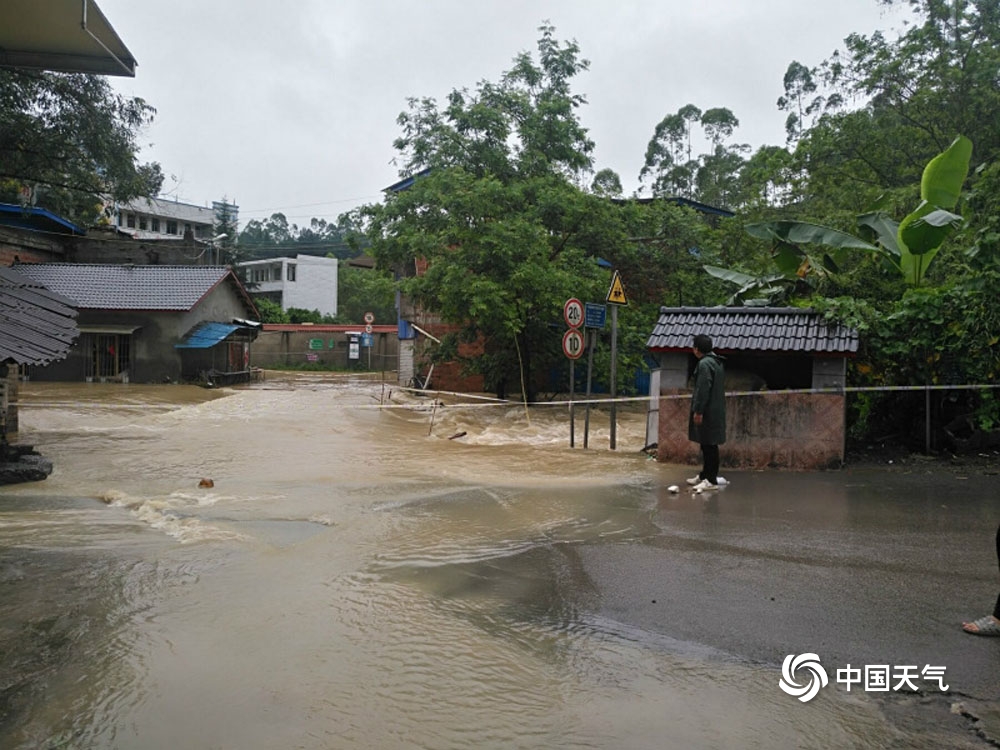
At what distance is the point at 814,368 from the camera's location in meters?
9.91

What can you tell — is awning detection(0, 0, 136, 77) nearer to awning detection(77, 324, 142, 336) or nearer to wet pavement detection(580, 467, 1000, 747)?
wet pavement detection(580, 467, 1000, 747)

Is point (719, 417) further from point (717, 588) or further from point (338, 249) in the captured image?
point (338, 249)

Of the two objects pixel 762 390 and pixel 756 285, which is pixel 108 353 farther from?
pixel 762 390

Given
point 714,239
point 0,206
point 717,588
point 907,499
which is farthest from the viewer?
point 0,206

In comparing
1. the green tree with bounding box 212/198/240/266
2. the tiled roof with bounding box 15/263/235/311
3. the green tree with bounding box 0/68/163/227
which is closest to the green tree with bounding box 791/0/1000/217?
the green tree with bounding box 0/68/163/227

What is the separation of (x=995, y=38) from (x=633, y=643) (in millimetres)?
22643

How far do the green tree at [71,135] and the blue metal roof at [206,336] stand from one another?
13.1m

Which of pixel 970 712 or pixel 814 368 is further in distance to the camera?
pixel 814 368

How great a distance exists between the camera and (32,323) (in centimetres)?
931

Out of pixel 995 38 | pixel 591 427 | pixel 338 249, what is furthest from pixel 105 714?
pixel 338 249

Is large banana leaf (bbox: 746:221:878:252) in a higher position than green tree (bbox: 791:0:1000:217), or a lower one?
lower

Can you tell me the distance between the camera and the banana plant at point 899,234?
1068 cm

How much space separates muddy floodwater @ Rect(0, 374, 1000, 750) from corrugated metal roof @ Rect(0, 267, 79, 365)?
1.59 m

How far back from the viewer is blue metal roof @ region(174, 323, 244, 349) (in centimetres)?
2781
